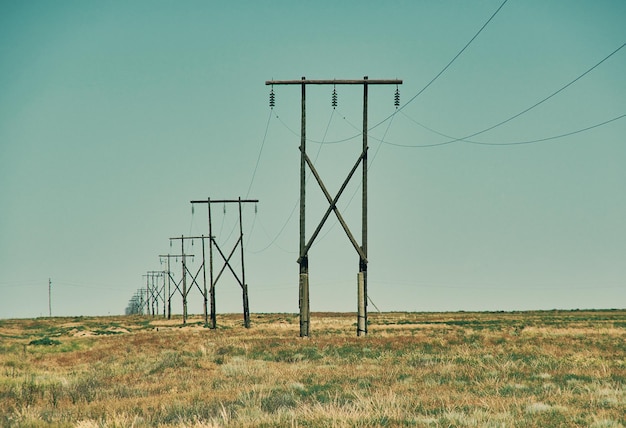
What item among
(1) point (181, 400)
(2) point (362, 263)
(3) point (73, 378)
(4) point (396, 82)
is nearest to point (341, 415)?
(1) point (181, 400)

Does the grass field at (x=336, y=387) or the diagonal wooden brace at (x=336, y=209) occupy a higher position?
the diagonal wooden brace at (x=336, y=209)

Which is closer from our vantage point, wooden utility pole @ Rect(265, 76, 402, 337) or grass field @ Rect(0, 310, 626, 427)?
grass field @ Rect(0, 310, 626, 427)

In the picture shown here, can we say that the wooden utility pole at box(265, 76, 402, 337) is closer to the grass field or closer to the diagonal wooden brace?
the diagonal wooden brace

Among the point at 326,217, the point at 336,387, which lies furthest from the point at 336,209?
the point at 336,387

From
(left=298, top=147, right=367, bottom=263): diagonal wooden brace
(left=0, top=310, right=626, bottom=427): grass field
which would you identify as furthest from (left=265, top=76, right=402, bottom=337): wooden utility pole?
(left=0, top=310, right=626, bottom=427): grass field

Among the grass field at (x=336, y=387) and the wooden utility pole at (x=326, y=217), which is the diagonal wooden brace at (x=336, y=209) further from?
the grass field at (x=336, y=387)

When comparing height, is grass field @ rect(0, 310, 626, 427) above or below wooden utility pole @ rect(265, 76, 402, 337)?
below

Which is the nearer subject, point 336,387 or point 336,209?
point 336,387

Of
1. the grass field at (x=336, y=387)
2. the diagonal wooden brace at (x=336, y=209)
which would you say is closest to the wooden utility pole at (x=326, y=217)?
the diagonal wooden brace at (x=336, y=209)

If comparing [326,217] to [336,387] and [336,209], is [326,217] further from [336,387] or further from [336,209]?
[336,387]

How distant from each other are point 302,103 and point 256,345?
10.4m

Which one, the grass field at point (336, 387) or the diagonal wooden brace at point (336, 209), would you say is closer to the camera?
the grass field at point (336, 387)

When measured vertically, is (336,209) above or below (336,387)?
above

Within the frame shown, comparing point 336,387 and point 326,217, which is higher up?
point 326,217
